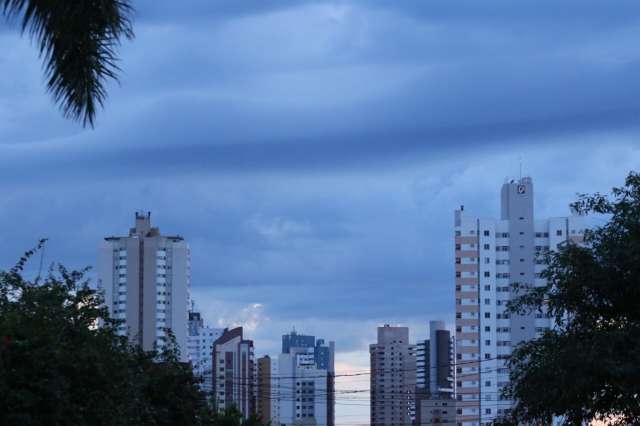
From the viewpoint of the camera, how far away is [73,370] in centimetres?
2250

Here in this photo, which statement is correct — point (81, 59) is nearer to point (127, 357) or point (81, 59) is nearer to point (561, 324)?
point (127, 357)

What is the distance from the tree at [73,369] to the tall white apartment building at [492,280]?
14037cm

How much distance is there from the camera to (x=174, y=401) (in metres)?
35.4

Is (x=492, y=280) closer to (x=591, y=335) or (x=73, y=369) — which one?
(x=591, y=335)

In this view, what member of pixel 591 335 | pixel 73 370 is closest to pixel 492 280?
pixel 591 335

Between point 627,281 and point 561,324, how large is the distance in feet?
8.14

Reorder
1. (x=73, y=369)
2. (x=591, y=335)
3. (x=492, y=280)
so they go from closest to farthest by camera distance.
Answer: (x=73, y=369) < (x=591, y=335) < (x=492, y=280)

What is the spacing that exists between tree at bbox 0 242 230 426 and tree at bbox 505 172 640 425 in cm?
896

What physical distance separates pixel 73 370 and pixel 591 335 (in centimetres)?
1327

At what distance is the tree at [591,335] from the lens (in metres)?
30.0

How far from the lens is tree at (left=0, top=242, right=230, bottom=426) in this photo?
20547mm

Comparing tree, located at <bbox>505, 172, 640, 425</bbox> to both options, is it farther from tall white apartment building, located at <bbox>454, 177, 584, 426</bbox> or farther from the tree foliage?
tall white apartment building, located at <bbox>454, 177, 584, 426</bbox>

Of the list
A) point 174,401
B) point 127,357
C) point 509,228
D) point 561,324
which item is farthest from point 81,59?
point 509,228

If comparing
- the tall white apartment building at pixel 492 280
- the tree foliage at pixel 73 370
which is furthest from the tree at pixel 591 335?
the tall white apartment building at pixel 492 280
